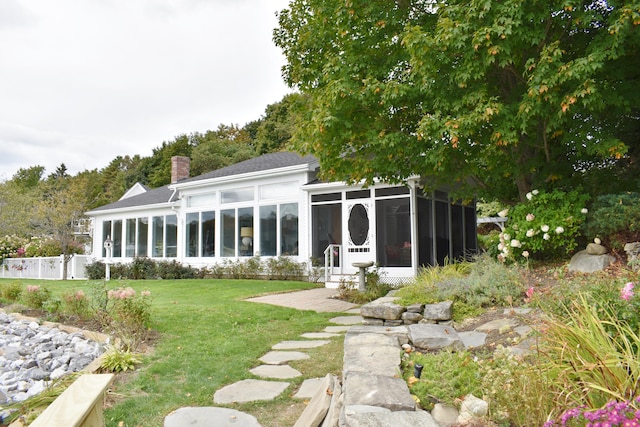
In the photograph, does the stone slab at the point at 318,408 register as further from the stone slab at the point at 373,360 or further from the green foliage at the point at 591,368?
the green foliage at the point at 591,368

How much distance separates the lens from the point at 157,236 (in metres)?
17.3

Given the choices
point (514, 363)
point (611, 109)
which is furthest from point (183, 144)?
point (514, 363)

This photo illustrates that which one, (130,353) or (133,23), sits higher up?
(133,23)

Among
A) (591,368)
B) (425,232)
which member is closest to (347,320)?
(591,368)

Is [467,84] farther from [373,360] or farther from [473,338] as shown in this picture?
[373,360]

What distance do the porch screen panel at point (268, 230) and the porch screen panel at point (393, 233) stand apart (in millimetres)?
3716

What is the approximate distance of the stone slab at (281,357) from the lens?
4371 mm

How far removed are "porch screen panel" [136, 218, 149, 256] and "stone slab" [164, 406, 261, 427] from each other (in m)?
15.8

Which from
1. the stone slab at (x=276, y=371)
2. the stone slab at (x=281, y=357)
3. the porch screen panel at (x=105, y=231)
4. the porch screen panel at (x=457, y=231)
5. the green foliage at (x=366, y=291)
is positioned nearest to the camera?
the stone slab at (x=276, y=371)

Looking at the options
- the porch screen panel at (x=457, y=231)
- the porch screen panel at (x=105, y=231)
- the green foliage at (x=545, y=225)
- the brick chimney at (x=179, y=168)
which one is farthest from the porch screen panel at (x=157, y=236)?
the green foliage at (x=545, y=225)

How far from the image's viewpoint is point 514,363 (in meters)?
2.46

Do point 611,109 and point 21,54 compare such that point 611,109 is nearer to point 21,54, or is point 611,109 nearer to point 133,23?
point 133,23

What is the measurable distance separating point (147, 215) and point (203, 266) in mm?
4451

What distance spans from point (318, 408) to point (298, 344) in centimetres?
249
